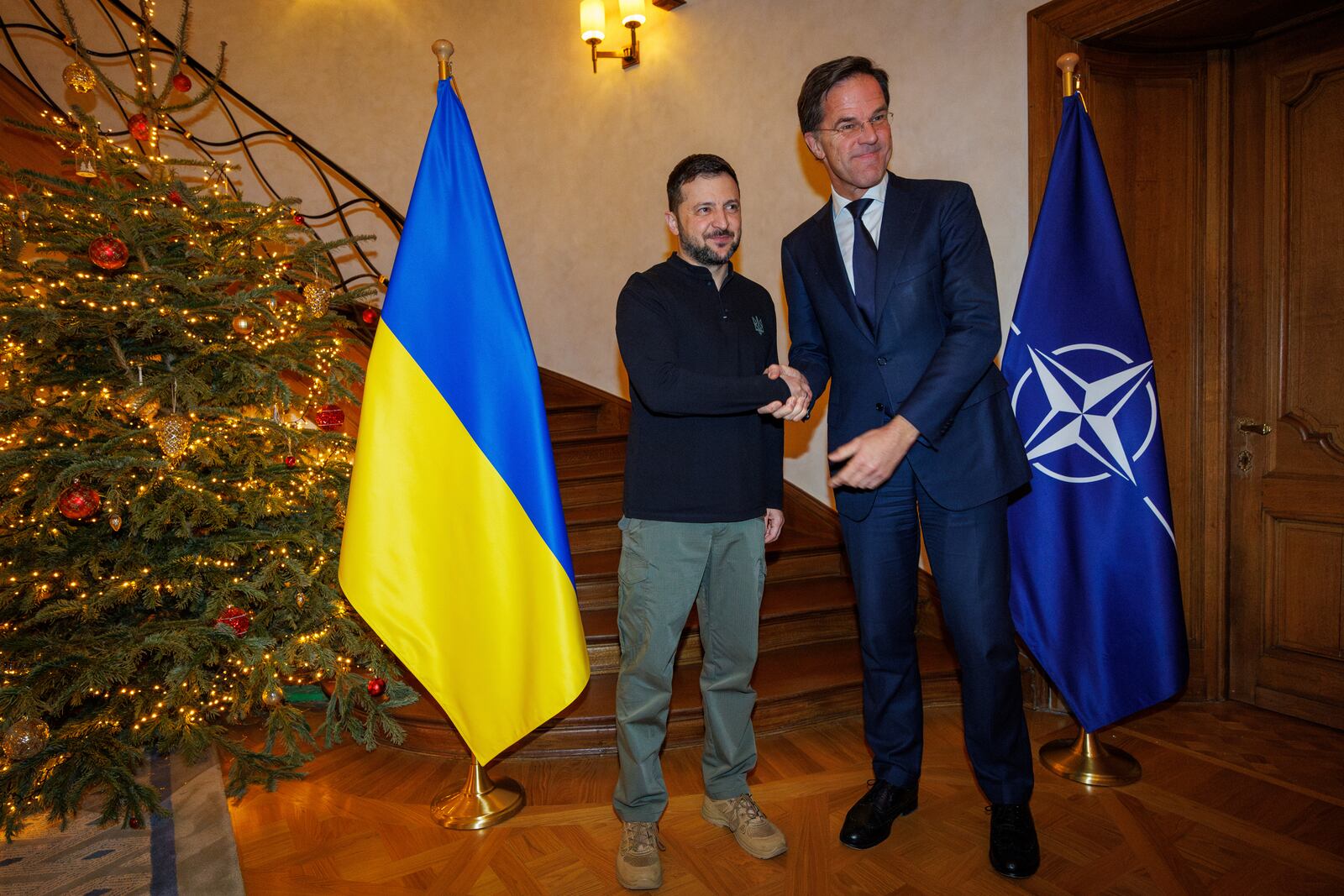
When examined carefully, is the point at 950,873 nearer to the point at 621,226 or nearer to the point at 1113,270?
the point at 1113,270

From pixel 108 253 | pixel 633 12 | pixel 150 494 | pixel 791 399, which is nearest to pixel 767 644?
pixel 791 399

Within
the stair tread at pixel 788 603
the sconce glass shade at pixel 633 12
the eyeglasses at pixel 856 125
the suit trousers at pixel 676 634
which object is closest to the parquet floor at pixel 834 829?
the suit trousers at pixel 676 634

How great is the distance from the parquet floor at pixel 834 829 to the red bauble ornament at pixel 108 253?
1603 millimetres

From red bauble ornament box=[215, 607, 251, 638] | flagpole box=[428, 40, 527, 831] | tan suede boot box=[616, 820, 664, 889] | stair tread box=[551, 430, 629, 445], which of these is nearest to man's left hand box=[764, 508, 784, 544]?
tan suede boot box=[616, 820, 664, 889]

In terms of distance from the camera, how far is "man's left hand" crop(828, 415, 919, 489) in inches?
67.8

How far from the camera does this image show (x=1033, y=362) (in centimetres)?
236

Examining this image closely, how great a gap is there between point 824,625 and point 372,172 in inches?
167

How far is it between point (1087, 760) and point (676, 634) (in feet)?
4.63

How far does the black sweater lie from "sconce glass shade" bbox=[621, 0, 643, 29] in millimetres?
2792

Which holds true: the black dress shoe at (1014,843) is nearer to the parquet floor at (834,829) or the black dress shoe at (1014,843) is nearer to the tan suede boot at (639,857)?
the parquet floor at (834,829)

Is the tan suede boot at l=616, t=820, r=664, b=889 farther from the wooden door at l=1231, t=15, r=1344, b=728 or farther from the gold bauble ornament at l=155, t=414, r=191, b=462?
the wooden door at l=1231, t=15, r=1344, b=728

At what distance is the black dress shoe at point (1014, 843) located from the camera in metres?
1.85

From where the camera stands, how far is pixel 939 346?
1825 mm

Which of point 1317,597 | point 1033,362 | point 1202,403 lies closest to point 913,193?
point 1033,362
